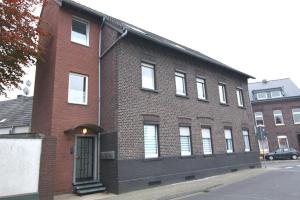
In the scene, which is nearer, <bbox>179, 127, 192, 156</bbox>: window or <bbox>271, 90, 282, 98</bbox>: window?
<bbox>179, 127, 192, 156</bbox>: window

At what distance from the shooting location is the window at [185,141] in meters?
14.9

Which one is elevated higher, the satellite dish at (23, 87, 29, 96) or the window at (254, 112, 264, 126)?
the satellite dish at (23, 87, 29, 96)

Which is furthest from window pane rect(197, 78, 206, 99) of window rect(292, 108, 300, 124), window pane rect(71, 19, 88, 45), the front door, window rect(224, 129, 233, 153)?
window rect(292, 108, 300, 124)

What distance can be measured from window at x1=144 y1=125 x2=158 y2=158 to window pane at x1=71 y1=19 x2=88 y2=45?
565 centimetres

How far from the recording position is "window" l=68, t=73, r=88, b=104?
13.1 m

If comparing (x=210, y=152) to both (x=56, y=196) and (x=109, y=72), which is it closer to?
(x=109, y=72)

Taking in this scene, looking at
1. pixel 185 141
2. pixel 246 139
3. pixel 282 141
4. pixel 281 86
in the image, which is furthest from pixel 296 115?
pixel 185 141

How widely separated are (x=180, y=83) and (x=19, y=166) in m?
10.0

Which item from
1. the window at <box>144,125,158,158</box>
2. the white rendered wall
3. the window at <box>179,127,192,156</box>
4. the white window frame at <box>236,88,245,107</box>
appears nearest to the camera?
the white rendered wall

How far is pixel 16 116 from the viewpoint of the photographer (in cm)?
2100

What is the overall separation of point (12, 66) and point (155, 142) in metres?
7.86

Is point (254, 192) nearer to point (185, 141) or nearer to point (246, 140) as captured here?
point (185, 141)

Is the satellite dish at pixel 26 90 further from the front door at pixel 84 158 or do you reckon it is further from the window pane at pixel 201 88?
the window pane at pixel 201 88

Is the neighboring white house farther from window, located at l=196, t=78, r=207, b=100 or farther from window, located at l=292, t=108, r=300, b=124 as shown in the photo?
window, located at l=292, t=108, r=300, b=124
